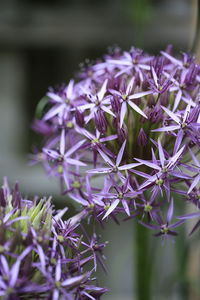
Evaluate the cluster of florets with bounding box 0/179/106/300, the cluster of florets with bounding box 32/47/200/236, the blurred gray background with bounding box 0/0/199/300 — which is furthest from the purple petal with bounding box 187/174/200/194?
the blurred gray background with bounding box 0/0/199/300

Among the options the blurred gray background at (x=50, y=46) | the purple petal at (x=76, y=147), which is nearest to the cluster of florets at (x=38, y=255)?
the purple petal at (x=76, y=147)

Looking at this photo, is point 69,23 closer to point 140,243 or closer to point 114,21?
point 114,21

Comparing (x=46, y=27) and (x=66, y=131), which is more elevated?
(x=46, y=27)

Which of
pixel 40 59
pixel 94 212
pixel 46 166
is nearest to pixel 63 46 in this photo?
pixel 40 59

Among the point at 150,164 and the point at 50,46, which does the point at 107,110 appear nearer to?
the point at 150,164

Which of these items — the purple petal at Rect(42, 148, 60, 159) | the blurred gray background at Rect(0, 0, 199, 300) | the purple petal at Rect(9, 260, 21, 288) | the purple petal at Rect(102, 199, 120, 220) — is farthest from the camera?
the blurred gray background at Rect(0, 0, 199, 300)

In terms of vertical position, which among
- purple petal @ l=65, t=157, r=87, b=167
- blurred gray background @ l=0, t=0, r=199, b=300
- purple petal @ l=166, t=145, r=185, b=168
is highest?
blurred gray background @ l=0, t=0, r=199, b=300

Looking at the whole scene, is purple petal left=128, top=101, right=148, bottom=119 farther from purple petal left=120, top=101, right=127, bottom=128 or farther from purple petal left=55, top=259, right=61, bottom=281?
purple petal left=55, top=259, right=61, bottom=281
